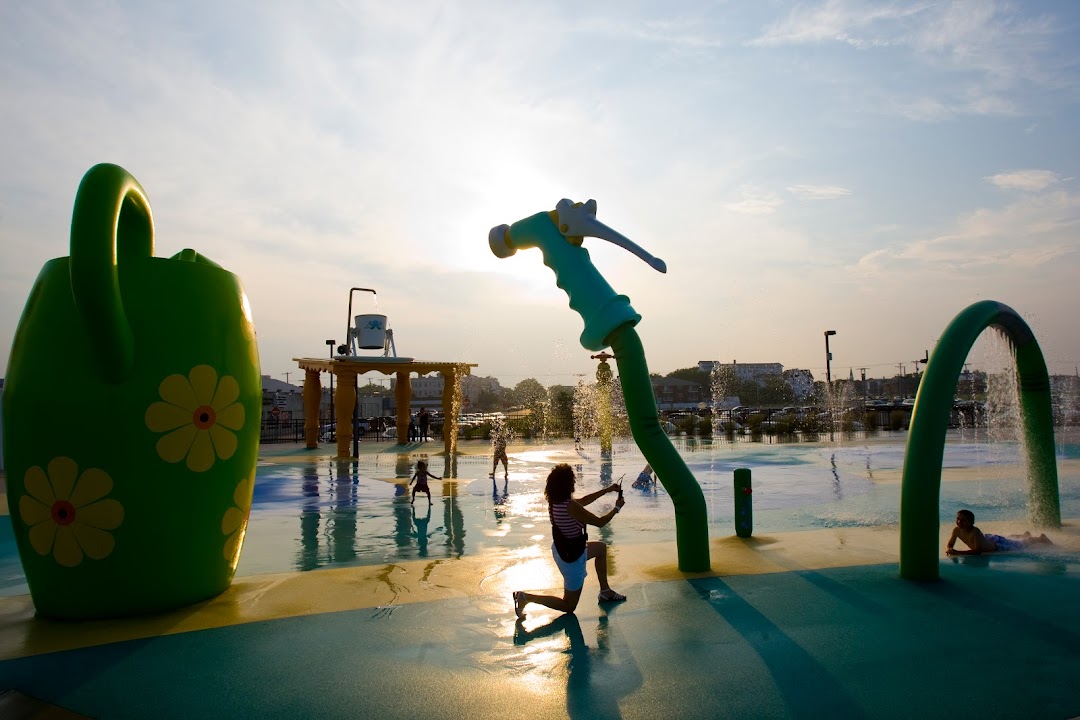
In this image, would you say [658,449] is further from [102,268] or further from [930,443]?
[102,268]

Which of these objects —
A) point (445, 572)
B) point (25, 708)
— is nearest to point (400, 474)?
point (445, 572)

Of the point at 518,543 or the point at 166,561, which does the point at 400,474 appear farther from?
the point at 166,561

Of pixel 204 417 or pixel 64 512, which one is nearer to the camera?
pixel 64 512

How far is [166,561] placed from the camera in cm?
538

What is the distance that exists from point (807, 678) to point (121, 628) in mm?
4684

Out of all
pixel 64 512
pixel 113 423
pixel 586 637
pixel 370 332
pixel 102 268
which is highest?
pixel 370 332

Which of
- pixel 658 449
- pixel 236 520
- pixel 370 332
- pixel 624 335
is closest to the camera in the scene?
pixel 236 520

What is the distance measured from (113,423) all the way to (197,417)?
0.57 metres

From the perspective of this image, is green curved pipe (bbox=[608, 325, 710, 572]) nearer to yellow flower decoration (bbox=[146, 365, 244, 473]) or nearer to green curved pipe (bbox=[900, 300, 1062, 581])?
green curved pipe (bbox=[900, 300, 1062, 581])

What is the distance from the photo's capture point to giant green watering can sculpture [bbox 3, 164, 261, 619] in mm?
5031

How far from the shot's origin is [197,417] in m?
5.49

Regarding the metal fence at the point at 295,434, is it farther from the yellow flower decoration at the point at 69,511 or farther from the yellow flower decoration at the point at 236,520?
the yellow flower decoration at the point at 69,511

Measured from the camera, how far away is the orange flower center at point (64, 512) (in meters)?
5.13

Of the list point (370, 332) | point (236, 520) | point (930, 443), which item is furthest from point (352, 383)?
point (930, 443)
